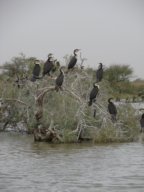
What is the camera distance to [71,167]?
510 inches

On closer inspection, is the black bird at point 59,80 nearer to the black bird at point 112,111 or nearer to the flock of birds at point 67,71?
the flock of birds at point 67,71

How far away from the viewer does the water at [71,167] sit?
10.7 meters

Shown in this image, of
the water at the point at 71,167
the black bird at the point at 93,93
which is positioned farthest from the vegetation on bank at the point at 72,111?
the water at the point at 71,167

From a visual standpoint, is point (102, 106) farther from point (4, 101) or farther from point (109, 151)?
point (4, 101)

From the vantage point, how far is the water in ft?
35.0

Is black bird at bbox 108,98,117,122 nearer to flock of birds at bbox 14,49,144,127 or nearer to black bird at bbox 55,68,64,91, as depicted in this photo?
flock of birds at bbox 14,49,144,127

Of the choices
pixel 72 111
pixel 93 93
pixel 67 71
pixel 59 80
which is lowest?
pixel 72 111

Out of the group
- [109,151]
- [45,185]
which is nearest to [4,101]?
[109,151]

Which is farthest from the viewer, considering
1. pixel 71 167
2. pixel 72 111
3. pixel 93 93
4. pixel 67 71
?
pixel 67 71

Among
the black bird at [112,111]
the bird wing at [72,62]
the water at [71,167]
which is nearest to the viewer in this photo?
the water at [71,167]

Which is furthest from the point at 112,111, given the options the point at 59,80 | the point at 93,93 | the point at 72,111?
the point at 59,80

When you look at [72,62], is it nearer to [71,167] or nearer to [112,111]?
[112,111]

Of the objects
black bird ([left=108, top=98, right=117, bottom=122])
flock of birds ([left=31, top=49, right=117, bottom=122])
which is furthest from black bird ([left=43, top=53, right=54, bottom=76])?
black bird ([left=108, top=98, right=117, bottom=122])

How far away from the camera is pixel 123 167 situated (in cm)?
1290
